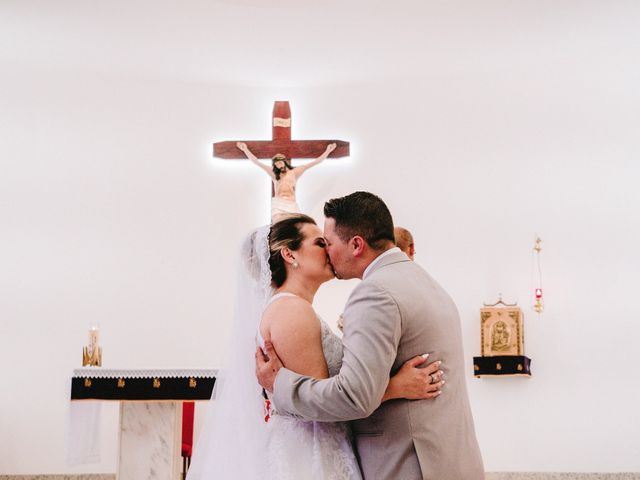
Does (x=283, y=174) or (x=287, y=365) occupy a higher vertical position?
(x=283, y=174)

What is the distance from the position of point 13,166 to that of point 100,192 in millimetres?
915

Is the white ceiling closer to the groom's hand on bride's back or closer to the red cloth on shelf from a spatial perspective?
the red cloth on shelf

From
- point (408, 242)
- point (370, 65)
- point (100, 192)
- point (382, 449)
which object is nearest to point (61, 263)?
point (100, 192)

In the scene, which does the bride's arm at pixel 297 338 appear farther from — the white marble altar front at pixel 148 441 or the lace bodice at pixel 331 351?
the white marble altar front at pixel 148 441

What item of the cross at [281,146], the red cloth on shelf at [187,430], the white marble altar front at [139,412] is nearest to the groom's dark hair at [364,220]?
the white marble altar front at [139,412]

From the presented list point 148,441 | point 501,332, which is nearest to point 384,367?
point 148,441

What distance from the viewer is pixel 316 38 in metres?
7.72

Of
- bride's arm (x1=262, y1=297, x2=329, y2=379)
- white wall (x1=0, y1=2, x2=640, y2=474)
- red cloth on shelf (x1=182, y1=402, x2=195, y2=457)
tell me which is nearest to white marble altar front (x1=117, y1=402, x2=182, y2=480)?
red cloth on shelf (x1=182, y1=402, x2=195, y2=457)

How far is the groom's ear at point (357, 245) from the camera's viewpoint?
9.27ft

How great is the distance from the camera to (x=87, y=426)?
5.60 m

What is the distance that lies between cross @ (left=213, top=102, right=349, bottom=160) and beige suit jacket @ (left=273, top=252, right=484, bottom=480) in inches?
203

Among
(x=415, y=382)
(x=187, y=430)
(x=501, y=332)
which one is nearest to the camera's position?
(x=415, y=382)

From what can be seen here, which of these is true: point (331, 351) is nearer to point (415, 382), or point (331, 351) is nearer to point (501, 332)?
point (415, 382)

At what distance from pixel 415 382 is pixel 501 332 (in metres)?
5.24
